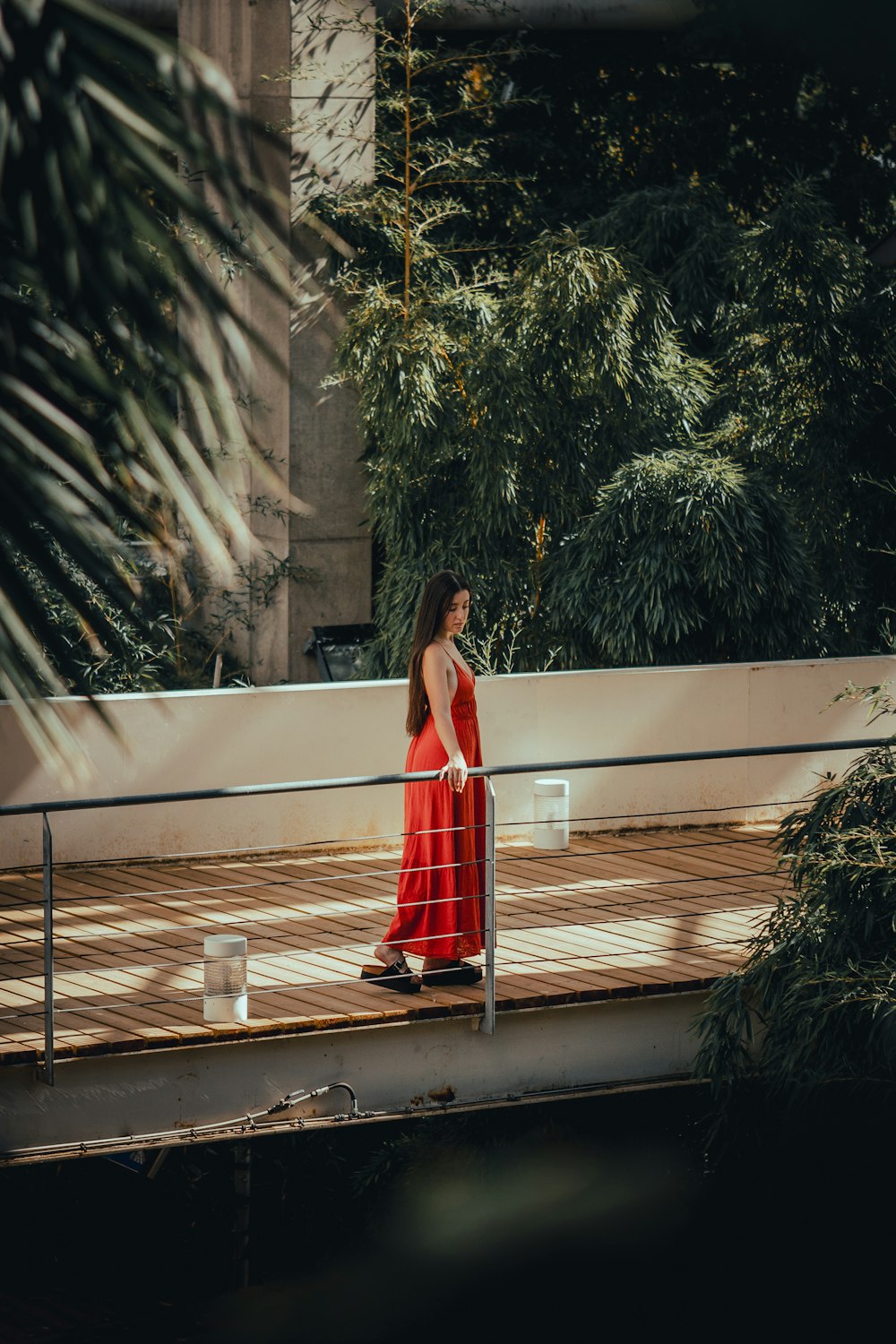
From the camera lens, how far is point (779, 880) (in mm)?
6863

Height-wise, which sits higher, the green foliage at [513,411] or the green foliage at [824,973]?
the green foliage at [513,411]

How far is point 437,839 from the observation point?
212 inches

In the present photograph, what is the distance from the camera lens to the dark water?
5.46 m

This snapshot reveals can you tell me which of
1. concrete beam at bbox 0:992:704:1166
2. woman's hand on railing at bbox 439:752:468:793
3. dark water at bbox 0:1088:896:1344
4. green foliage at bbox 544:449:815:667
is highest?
green foliage at bbox 544:449:815:667

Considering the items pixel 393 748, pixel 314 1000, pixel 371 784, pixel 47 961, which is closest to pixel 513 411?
pixel 393 748

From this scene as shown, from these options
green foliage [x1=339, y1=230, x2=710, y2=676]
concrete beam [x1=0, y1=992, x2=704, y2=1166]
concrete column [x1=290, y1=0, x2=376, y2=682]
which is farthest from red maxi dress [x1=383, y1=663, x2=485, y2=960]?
concrete column [x1=290, y1=0, x2=376, y2=682]

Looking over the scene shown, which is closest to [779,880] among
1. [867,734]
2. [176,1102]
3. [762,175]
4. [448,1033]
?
[867,734]

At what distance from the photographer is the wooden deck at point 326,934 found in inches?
200

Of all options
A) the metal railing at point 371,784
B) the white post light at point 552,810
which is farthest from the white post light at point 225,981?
the white post light at point 552,810

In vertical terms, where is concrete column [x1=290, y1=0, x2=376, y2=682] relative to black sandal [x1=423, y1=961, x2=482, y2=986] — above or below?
above

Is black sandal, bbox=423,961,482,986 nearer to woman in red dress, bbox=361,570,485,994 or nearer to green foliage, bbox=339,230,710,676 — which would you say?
woman in red dress, bbox=361,570,485,994

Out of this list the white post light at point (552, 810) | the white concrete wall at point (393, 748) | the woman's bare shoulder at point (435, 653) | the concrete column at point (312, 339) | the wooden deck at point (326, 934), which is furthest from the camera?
the concrete column at point (312, 339)

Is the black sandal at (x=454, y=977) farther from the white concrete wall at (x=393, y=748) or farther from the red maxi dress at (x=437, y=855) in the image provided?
the white concrete wall at (x=393, y=748)

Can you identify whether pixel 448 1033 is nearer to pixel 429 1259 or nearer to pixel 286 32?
pixel 429 1259
